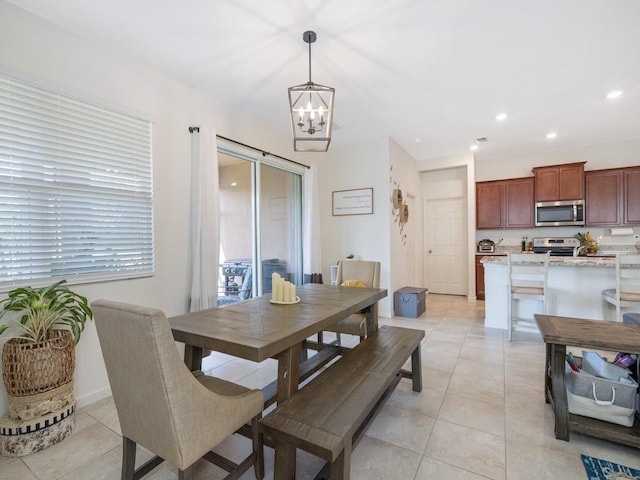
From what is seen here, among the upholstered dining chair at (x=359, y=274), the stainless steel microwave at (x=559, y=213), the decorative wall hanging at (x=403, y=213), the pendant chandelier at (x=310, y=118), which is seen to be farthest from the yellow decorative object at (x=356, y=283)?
the stainless steel microwave at (x=559, y=213)

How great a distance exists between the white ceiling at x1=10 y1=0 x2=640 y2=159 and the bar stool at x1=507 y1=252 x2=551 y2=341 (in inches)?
73.5

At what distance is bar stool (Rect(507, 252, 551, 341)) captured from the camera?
348 cm

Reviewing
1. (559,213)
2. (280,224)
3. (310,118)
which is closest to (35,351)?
(310,118)

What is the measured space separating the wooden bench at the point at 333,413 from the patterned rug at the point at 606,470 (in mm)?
1050

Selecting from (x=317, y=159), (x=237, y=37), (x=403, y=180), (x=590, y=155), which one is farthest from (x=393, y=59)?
(x=590, y=155)

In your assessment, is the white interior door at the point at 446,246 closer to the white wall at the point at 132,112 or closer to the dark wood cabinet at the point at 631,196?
the dark wood cabinet at the point at 631,196

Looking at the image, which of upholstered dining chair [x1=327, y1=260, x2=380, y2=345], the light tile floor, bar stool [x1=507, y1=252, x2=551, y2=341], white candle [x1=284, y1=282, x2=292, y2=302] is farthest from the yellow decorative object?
bar stool [x1=507, y1=252, x2=551, y2=341]

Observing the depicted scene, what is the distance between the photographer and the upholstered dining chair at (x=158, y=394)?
1.12 meters

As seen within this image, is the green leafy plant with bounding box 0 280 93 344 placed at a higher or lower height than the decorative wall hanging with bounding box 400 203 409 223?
lower

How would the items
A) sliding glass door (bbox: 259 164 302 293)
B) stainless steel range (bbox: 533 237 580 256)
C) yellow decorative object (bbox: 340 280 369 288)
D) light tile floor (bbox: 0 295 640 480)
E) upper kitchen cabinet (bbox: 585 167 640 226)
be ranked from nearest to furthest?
light tile floor (bbox: 0 295 640 480), yellow decorative object (bbox: 340 280 369 288), sliding glass door (bbox: 259 164 302 293), upper kitchen cabinet (bbox: 585 167 640 226), stainless steel range (bbox: 533 237 580 256)

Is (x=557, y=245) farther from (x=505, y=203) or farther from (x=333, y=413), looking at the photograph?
(x=333, y=413)

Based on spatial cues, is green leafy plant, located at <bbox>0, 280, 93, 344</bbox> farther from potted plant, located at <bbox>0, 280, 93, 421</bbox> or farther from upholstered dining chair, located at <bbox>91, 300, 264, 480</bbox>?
Result: upholstered dining chair, located at <bbox>91, 300, 264, 480</bbox>

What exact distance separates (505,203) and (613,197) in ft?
5.03

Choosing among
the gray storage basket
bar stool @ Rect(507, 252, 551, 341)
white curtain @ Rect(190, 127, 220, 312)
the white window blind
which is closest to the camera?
the gray storage basket
